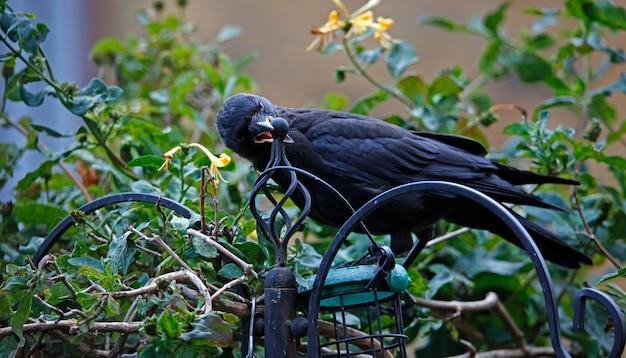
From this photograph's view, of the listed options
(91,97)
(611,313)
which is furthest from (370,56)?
(611,313)

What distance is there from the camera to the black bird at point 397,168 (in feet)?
8.04

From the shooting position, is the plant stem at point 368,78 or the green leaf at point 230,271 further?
the plant stem at point 368,78

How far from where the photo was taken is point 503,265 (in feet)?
8.71

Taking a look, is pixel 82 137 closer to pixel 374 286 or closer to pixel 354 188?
pixel 354 188

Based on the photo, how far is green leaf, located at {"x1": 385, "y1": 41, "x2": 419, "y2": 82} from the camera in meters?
2.92

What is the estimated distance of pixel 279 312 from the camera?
154 cm

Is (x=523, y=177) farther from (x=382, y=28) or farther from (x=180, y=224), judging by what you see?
(x=180, y=224)

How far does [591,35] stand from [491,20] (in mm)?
516

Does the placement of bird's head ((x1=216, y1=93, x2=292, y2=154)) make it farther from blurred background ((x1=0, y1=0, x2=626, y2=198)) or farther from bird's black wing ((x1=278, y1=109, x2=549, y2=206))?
blurred background ((x1=0, y1=0, x2=626, y2=198))

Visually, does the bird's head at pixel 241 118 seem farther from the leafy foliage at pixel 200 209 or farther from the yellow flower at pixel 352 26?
the yellow flower at pixel 352 26

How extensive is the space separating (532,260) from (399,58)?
170cm

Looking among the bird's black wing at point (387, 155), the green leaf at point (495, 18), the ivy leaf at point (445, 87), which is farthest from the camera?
the green leaf at point (495, 18)

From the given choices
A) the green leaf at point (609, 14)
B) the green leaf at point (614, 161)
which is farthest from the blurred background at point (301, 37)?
the green leaf at point (614, 161)

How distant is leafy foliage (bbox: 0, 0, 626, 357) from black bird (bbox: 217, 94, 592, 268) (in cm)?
11
